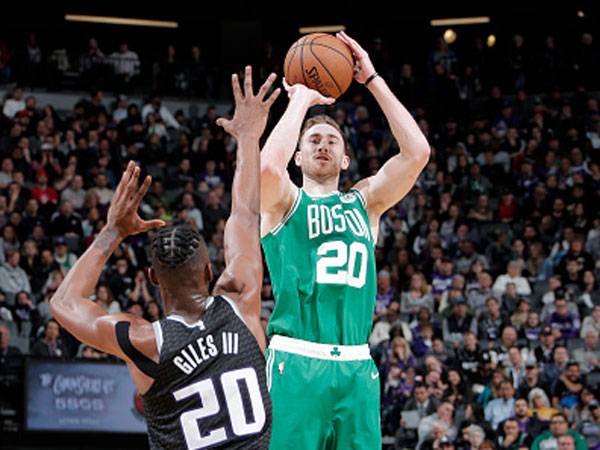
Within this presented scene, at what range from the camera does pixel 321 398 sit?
675cm

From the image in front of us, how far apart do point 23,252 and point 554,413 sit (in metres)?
7.77

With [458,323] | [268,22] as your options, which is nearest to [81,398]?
[458,323]

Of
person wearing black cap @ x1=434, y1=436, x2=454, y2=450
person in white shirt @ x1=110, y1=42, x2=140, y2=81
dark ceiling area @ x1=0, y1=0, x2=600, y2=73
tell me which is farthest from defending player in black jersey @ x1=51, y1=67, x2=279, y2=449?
dark ceiling area @ x1=0, y1=0, x2=600, y2=73

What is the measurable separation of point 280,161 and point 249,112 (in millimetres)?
1653

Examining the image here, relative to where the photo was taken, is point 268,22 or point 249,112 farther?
point 268,22

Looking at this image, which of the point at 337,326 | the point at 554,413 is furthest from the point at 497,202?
the point at 337,326

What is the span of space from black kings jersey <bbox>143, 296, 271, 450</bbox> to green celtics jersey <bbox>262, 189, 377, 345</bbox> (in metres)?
2.06

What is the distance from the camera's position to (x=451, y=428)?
14.7 meters

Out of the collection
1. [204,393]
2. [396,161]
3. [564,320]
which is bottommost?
[564,320]

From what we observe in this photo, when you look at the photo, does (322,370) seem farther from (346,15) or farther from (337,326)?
(346,15)

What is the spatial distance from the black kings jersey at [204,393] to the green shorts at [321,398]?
1887 mm

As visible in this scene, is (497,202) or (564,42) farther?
(564,42)

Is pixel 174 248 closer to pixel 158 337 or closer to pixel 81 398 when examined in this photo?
pixel 158 337

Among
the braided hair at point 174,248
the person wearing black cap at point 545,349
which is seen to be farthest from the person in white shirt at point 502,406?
the braided hair at point 174,248
